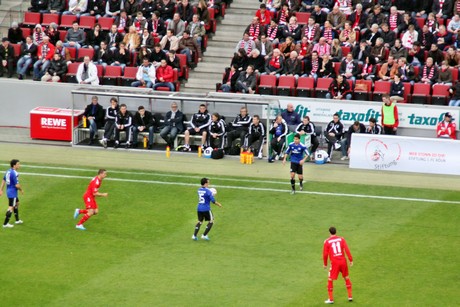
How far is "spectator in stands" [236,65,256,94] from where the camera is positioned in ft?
130

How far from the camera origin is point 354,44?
40.5m

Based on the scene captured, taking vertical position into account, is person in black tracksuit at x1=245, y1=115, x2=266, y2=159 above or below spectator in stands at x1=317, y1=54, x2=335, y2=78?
below

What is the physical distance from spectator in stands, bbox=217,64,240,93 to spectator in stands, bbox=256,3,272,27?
10.6 feet

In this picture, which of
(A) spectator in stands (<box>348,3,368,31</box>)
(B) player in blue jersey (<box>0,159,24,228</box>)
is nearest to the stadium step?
(A) spectator in stands (<box>348,3,368,31</box>)

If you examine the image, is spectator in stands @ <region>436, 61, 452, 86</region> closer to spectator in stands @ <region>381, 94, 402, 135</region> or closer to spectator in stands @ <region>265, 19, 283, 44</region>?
spectator in stands @ <region>381, 94, 402, 135</region>

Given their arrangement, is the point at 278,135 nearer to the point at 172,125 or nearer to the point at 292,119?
the point at 292,119

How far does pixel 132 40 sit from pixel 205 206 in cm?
1595

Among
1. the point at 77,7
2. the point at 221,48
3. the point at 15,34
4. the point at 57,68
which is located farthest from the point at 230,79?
the point at 15,34

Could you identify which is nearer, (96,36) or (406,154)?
(406,154)

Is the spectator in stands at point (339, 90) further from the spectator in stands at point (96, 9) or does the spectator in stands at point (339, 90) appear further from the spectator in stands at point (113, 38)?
the spectator in stands at point (96, 9)

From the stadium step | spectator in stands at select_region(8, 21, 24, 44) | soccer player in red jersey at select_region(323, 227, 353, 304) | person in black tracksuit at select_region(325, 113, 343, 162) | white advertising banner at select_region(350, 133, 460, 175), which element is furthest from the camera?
spectator in stands at select_region(8, 21, 24, 44)

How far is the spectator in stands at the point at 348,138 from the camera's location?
121ft

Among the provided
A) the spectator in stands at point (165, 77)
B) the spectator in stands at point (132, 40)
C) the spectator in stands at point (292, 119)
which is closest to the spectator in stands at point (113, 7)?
the spectator in stands at point (132, 40)

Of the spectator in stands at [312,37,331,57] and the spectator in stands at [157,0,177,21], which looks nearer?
the spectator in stands at [312,37,331,57]
